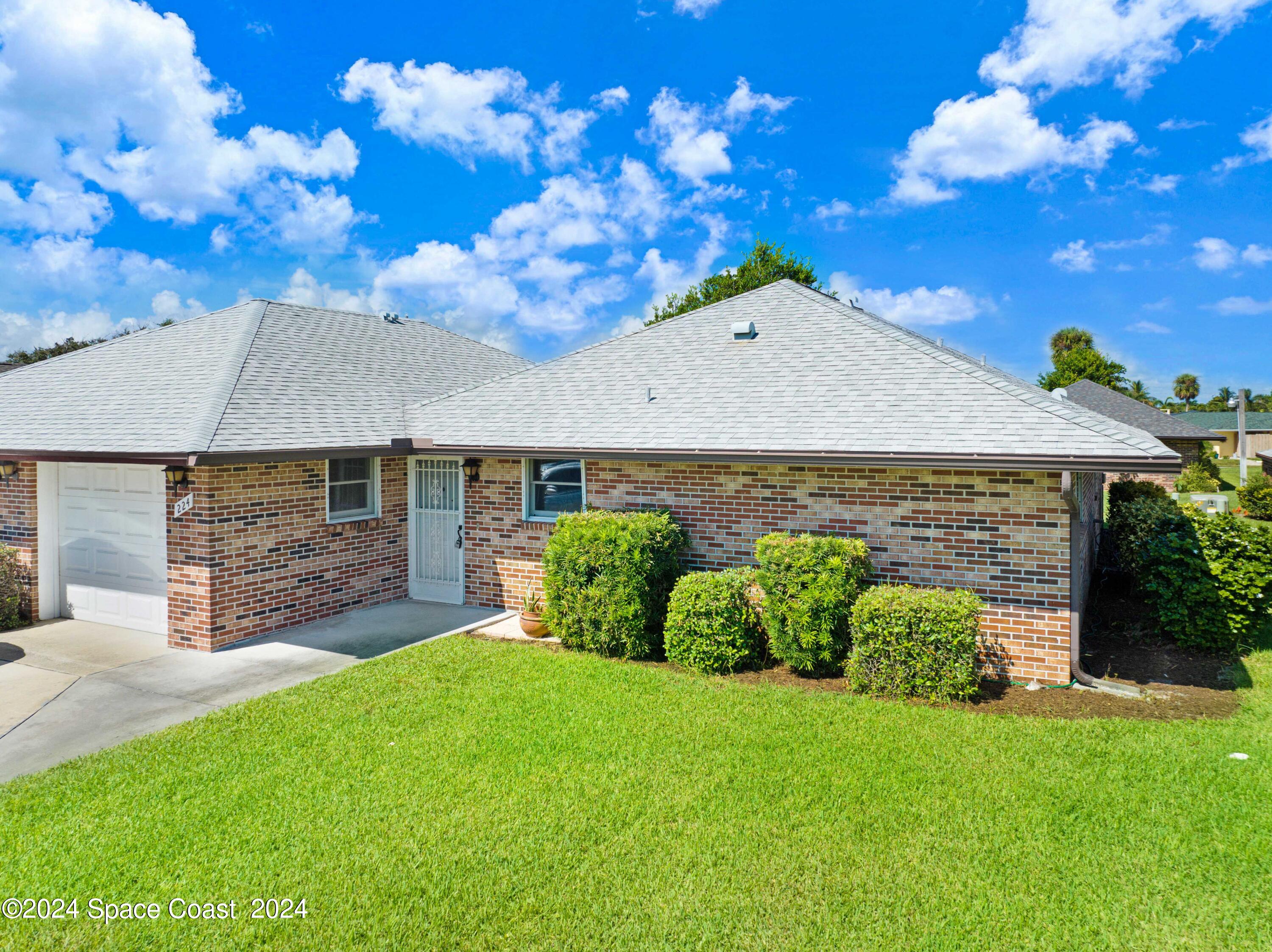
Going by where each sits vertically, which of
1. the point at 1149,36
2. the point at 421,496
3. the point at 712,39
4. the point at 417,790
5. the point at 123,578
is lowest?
the point at 417,790

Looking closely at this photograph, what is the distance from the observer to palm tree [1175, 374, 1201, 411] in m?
78.8

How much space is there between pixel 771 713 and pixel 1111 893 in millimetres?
2982

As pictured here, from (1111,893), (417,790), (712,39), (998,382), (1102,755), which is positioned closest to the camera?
(1111,893)

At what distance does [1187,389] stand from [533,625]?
97.7 meters

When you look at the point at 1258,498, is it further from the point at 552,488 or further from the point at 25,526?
the point at 25,526

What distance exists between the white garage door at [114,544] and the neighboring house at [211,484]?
0.02 metres

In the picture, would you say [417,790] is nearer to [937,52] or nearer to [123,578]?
[123,578]

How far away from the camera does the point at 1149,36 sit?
11.8 meters

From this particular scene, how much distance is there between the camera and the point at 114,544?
386 inches

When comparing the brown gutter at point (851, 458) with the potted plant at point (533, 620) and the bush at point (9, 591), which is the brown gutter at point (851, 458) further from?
the bush at point (9, 591)

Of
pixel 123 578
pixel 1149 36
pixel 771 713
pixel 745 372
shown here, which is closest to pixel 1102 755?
pixel 771 713

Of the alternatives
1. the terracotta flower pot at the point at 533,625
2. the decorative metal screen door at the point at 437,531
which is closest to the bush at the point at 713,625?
the terracotta flower pot at the point at 533,625

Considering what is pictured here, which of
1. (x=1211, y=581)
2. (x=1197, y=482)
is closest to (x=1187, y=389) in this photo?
(x=1197, y=482)

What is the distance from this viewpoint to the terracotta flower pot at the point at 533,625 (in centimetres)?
923
